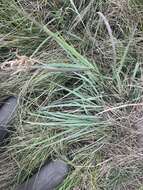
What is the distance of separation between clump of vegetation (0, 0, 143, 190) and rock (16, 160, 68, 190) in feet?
0.10

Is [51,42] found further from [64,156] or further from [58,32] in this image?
[64,156]

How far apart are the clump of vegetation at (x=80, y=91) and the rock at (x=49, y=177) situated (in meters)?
0.03

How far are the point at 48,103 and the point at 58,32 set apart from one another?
0.86 ft

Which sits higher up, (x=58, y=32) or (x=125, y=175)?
(x=58, y=32)

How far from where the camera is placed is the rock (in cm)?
135

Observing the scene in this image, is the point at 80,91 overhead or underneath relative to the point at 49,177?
overhead

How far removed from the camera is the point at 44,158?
1.36 meters

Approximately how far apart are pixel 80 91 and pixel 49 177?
0.34 meters

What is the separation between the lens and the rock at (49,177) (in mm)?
1347

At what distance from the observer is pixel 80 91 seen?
4.43ft

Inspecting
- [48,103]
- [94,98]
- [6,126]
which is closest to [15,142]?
[6,126]

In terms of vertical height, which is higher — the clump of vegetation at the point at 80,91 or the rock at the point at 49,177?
the clump of vegetation at the point at 80,91

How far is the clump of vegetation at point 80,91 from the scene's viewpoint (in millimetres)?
1316

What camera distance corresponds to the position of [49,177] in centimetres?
136
